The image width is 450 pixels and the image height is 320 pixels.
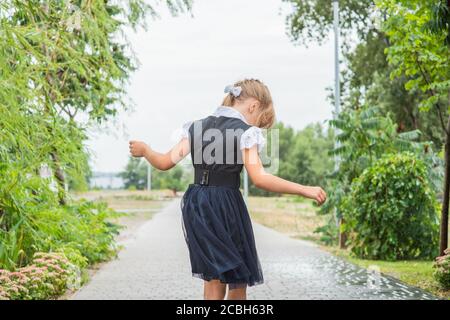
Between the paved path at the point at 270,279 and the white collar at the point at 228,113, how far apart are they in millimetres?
5604

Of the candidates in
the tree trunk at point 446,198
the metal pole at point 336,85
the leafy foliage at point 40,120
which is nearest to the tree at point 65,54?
the leafy foliage at point 40,120

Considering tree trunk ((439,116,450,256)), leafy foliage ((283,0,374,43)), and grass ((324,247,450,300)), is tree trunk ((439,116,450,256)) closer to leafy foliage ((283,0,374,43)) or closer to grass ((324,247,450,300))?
grass ((324,247,450,300))

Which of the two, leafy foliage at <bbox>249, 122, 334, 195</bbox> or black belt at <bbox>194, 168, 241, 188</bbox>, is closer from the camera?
black belt at <bbox>194, 168, 241, 188</bbox>

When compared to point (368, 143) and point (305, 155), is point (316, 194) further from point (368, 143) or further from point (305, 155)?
point (305, 155)

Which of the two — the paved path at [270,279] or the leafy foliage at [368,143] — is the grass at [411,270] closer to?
the paved path at [270,279]

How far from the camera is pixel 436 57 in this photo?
10711mm

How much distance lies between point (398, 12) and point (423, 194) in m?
3.69

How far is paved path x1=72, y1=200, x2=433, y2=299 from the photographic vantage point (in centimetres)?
944

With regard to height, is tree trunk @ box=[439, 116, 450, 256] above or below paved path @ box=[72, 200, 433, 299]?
above

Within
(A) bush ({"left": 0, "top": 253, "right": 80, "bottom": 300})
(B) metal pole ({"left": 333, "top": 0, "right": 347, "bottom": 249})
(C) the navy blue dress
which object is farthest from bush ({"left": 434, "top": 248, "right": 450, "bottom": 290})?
(B) metal pole ({"left": 333, "top": 0, "right": 347, "bottom": 249})

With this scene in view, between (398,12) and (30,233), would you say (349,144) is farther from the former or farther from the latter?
(30,233)

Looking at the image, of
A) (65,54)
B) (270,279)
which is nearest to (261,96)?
(65,54)

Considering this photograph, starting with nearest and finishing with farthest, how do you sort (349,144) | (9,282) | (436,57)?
(9,282), (436,57), (349,144)
